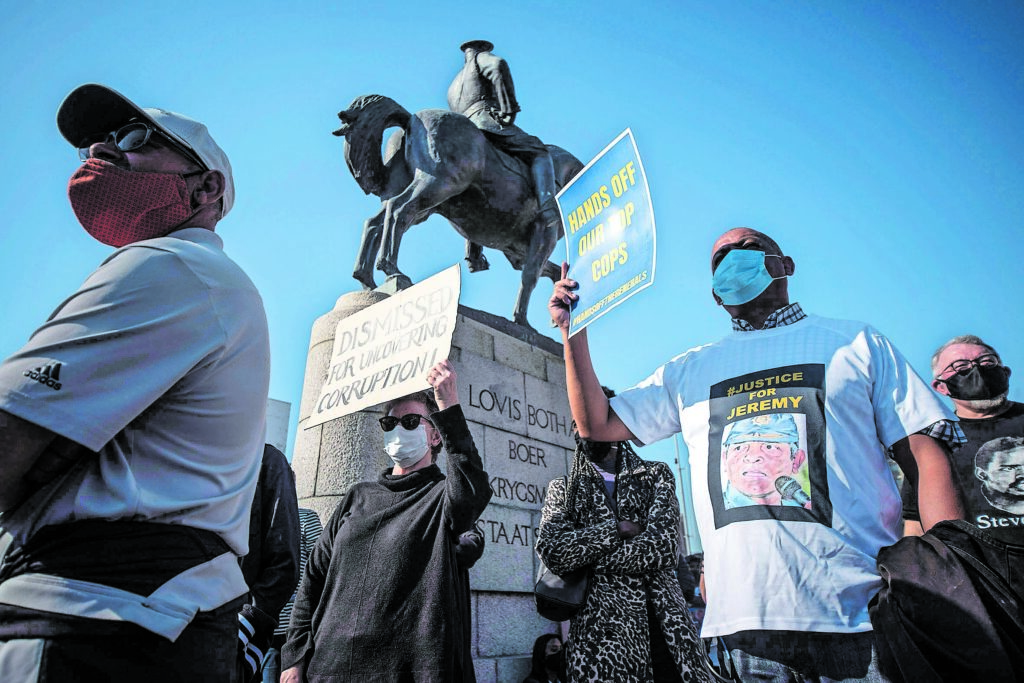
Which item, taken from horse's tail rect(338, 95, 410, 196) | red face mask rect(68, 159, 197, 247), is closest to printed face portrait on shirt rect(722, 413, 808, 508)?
red face mask rect(68, 159, 197, 247)

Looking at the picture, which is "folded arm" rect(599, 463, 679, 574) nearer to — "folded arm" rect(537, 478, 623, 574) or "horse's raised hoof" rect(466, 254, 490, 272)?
"folded arm" rect(537, 478, 623, 574)

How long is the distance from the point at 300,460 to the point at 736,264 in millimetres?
3866

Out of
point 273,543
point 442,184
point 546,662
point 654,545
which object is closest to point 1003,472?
point 654,545

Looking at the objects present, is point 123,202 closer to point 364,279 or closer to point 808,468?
point 808,468

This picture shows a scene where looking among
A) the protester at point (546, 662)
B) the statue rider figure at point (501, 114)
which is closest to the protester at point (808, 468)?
the protester at point (546, 662)

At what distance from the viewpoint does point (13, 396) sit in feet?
3.94

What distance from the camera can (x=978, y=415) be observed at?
3340mm

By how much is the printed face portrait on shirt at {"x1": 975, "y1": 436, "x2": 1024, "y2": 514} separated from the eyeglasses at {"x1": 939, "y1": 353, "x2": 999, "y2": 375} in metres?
0.44

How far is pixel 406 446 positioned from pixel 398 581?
70 cm

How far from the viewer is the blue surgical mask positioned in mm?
2318

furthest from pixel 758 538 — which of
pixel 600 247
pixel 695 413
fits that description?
pixel 600 247

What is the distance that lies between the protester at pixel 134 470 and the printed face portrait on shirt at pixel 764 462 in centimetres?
122

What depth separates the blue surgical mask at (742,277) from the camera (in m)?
2.32

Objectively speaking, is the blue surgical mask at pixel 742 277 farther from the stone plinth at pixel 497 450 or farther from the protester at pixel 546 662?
the protester at pixel 546 662
